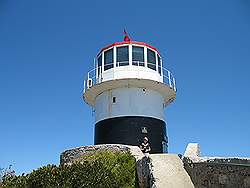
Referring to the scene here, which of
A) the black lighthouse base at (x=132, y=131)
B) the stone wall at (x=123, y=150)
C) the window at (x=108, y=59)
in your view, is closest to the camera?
the stone wall at (x=123, y=150)

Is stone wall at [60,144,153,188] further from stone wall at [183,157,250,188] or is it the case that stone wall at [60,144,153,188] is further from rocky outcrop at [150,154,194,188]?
stone wall at [183,157,250,188]

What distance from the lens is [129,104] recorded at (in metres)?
19.1

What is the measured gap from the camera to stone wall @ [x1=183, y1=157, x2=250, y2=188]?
8653mm

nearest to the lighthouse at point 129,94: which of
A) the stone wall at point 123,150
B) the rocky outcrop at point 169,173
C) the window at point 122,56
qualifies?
the window at point 122,56

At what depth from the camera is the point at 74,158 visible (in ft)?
51.8

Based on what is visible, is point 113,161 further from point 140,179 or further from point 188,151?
point 188,151

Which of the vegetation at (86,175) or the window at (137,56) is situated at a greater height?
the window at (137,56)

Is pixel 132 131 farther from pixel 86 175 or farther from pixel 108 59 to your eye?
pixel 86 175

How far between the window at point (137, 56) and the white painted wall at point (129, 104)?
1.62 m

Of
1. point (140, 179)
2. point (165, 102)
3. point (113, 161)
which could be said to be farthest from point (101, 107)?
point (140, 179)

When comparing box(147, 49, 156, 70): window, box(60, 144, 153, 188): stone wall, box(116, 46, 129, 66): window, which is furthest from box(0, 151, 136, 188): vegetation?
box(147, 49, 156, 70): window

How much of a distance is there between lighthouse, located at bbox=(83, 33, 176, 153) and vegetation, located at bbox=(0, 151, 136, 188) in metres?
4.96

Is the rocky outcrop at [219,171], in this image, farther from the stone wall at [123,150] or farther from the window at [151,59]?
the window at [151,59]

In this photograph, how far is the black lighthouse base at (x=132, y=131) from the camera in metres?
18.5
